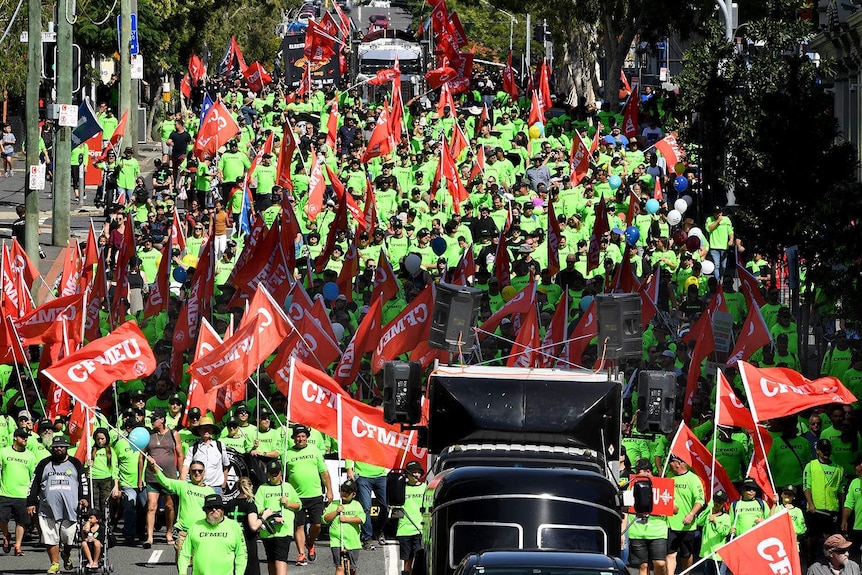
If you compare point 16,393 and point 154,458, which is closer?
point 154,458

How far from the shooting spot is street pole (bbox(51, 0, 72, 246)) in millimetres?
30188

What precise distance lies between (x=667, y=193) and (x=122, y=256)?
12803 mm

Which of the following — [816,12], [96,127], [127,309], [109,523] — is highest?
[816,12]

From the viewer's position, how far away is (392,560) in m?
18.5

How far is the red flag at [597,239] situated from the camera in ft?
88.2

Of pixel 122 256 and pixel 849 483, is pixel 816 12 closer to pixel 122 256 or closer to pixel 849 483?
pixel 122 256

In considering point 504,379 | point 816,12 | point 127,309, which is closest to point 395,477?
point 504,379

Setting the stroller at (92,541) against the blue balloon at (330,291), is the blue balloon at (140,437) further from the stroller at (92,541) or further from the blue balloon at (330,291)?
the blue balloon at (330,291)

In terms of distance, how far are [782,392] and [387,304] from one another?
7903 millimetres

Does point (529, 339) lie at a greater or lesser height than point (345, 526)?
greater

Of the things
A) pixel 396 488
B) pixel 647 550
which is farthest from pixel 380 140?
pixel 396 488

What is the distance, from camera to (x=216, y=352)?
60.8ft

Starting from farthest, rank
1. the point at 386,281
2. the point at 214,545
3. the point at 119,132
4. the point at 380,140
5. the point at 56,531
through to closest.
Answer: the point at 119,132, the point at 380,140, the point at 386,281, the point at 56,531, the point at 214,545

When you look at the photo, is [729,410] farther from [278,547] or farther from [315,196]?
[315,196]
